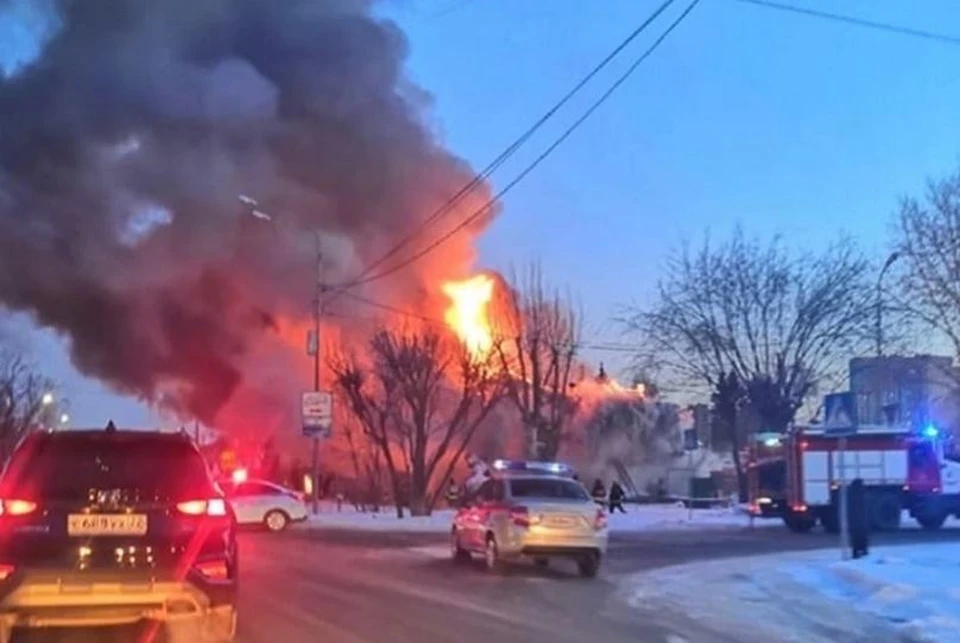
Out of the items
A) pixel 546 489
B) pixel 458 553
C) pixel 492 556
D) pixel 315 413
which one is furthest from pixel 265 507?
pixel 546 489

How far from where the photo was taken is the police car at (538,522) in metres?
20.9

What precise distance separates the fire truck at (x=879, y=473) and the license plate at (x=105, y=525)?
26.7 metres

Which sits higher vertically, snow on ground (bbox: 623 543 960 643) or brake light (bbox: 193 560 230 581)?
brake light (bbox: 193 560 230 581)

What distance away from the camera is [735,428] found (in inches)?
2056

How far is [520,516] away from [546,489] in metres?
0.99

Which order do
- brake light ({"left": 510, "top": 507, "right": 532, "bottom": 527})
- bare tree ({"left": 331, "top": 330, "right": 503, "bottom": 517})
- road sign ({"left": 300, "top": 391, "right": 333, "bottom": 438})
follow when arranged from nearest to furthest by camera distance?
brake light ({"left": 510, "top": 507, "right": 532, "bottom": 527}) → road sign ({"left": 300, "top": 391, "right": 333, "bottom": 438}) → bare tree ({"left": 331, "top": 330, "right": 503, "bottom": 517})

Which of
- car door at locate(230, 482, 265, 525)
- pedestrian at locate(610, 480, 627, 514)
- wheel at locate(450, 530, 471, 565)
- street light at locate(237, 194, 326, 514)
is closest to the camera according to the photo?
wheel at locate(450, 530, 471, 565)

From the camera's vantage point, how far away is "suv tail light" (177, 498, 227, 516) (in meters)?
10.5

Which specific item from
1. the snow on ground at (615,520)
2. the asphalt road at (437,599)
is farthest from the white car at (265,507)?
the asphalt road at (437,599)

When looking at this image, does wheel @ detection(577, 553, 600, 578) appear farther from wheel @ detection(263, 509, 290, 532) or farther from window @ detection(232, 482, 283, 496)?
window @ detection(232, 482, 283, 496)

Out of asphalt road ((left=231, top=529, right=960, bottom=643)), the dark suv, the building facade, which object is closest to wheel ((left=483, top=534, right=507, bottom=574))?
asphalt road ((left=231, top=529, right=960, bottom=643))

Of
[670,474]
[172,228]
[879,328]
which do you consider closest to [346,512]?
[172,228]

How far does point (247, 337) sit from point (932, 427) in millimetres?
23831

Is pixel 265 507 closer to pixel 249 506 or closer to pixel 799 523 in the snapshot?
pixel 249 506
